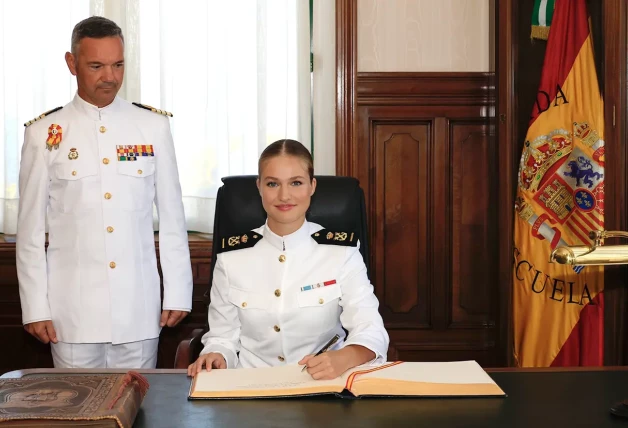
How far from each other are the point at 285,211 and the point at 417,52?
1.73 meters

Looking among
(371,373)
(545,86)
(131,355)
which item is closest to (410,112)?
(545,86)

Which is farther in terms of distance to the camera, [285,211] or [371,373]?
[285,211]

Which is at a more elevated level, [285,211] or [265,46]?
[265,46]

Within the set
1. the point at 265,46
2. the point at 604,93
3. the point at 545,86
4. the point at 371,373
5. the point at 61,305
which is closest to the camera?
the point at 371,373

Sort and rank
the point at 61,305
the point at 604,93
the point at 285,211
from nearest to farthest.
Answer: the point at 285,211
the point at 61,305
the point at 604,93

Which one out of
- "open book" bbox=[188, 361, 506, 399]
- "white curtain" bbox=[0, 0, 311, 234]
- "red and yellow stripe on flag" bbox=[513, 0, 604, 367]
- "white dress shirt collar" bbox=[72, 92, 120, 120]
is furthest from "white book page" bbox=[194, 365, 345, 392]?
"white curtain" bbox=[0, 0, 311, 234]

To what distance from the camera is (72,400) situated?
1312 mm

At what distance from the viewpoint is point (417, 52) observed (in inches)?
140

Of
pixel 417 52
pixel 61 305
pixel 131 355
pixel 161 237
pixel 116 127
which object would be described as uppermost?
pixel 417 52

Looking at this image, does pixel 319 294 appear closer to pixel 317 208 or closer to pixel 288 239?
pixel 288 239

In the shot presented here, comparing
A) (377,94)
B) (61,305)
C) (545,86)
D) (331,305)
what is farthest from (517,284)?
(61,305)

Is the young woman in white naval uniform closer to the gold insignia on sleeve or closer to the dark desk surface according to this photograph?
the gold insignia on sleeve

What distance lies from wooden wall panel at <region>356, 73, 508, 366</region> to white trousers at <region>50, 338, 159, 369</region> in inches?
53.1

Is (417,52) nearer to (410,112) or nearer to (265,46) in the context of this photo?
(410,112)
